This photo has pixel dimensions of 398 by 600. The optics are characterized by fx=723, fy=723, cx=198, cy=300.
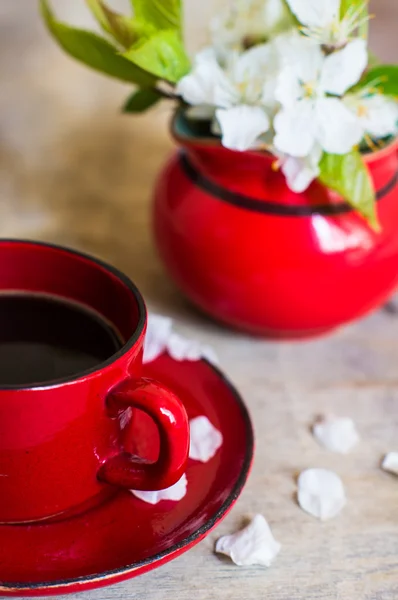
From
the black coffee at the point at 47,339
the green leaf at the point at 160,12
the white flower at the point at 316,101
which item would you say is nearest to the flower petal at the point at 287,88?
the white flower at the point at 316,101

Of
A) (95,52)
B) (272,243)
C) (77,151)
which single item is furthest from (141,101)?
(77,151)

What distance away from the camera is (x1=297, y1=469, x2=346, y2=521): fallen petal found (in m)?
0.49

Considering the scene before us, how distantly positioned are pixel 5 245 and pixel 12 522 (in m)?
0.18

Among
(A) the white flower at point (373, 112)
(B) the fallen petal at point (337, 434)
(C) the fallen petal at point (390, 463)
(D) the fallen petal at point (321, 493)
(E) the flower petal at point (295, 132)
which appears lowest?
(C) the fallen petal at point (390, 463)

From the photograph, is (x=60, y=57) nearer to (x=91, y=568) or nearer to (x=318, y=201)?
(x=318, y=201)

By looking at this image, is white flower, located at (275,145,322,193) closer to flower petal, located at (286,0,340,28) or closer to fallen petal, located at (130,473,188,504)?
flower petal, located at (286,0,340,28)

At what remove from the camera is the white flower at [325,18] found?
0.52m

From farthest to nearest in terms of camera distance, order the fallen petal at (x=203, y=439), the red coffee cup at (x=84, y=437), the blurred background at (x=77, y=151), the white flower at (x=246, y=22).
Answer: the blurred background at (x=77, y=151)
the white flower at (x=246, y=22)
the fallen petal at (x=203, y=439)
the red coffee cup at (x=84, y=437)

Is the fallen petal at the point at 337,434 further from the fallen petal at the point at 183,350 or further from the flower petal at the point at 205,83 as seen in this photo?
the flower petal at the point at 205,83

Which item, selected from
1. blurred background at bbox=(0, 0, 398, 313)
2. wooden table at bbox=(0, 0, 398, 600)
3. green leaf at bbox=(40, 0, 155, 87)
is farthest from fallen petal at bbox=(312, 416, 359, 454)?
green leaf at bbox=(40, 0, 155, 87)

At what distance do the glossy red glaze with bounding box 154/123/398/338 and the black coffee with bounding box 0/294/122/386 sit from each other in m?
0.16

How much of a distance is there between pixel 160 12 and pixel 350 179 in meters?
0.19

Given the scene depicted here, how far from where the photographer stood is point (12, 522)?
0.41 meters

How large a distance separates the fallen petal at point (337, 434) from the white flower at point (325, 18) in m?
0.29
